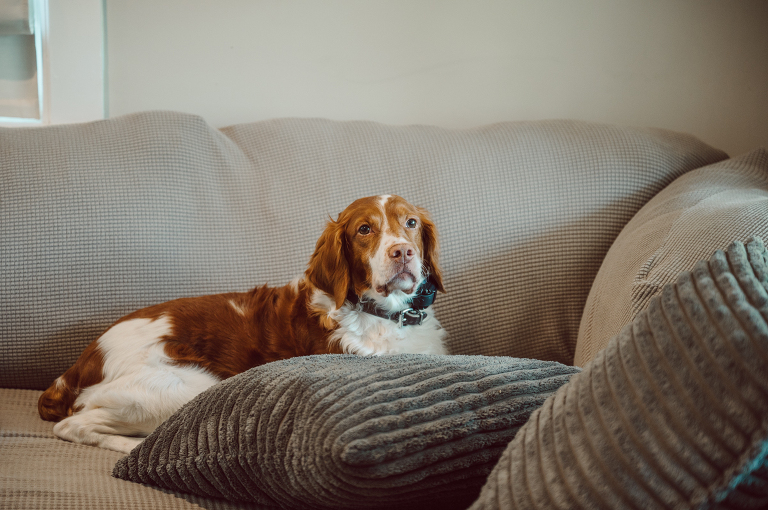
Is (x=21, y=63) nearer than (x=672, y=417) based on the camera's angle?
No

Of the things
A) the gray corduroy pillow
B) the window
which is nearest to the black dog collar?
the gray corduroy pillow

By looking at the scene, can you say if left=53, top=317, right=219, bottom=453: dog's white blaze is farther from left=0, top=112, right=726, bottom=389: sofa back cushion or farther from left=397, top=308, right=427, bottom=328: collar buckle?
left=397, top=308, right=427, bottom=328: collar buckle

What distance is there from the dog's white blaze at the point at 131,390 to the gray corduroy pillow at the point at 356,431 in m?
0.42

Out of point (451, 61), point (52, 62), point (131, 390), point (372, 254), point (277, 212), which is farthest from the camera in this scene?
point (451, 61)

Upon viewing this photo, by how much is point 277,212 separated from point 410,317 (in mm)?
515

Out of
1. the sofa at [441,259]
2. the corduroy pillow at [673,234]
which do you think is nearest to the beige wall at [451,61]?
the sofa at [441,259]

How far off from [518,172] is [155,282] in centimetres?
111

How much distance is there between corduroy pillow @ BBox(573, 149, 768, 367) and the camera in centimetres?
104

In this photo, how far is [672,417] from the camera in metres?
0.53

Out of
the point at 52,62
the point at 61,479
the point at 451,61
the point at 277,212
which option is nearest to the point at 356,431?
the point at 61,479

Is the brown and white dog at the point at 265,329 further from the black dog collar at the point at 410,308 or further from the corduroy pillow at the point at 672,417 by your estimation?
the corduroy pillow at the point at 672,417

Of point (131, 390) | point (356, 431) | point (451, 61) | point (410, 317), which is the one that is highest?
point (451, 61)

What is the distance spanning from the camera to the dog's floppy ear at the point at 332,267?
149cm

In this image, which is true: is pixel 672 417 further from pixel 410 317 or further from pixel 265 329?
pixel 265 329
